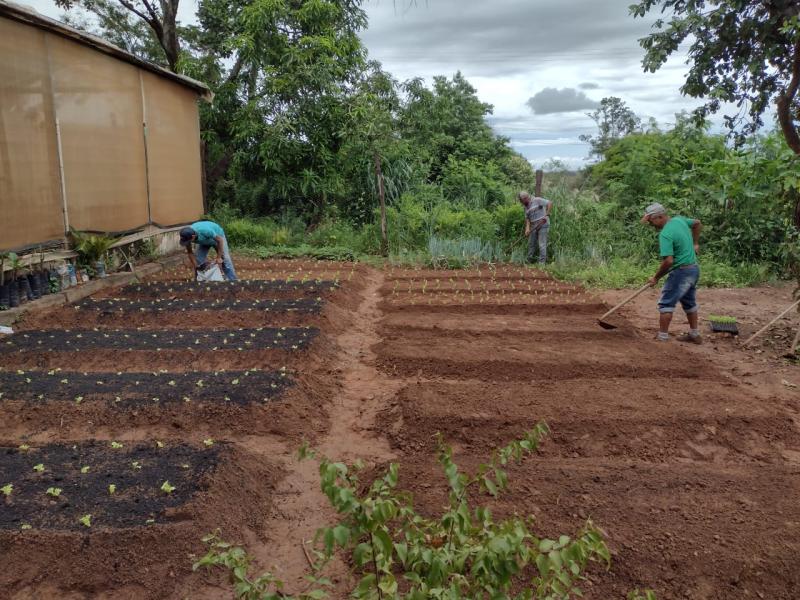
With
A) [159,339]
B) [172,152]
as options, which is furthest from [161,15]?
[159,339]

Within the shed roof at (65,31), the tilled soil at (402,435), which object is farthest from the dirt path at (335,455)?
the shed roof at (65,31)

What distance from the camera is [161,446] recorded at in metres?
3.85

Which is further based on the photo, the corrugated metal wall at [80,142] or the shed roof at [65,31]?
the corrugated metal wall at [80,142]

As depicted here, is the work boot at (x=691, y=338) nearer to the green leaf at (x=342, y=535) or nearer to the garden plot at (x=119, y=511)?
the garden plot at (x=119, y=511)

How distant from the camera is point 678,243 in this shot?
21.1 feet

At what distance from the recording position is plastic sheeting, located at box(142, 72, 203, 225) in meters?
10.8

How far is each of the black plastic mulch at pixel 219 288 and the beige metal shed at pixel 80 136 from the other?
1163 millimetres

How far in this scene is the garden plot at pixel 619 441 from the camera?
2.96 m

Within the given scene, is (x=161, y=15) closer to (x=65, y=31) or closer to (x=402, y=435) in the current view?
(x=65, y=31)

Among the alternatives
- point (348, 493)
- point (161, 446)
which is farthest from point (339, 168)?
point (348, 493)

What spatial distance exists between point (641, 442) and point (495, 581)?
311 centimetres

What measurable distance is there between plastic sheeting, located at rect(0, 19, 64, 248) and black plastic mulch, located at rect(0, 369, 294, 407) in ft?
9.04

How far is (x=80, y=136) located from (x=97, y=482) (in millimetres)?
6683

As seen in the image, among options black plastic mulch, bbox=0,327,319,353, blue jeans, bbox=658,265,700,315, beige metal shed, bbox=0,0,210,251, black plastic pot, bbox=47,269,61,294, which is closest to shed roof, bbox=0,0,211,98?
beige metal shed, bbox=0,0,210,251
